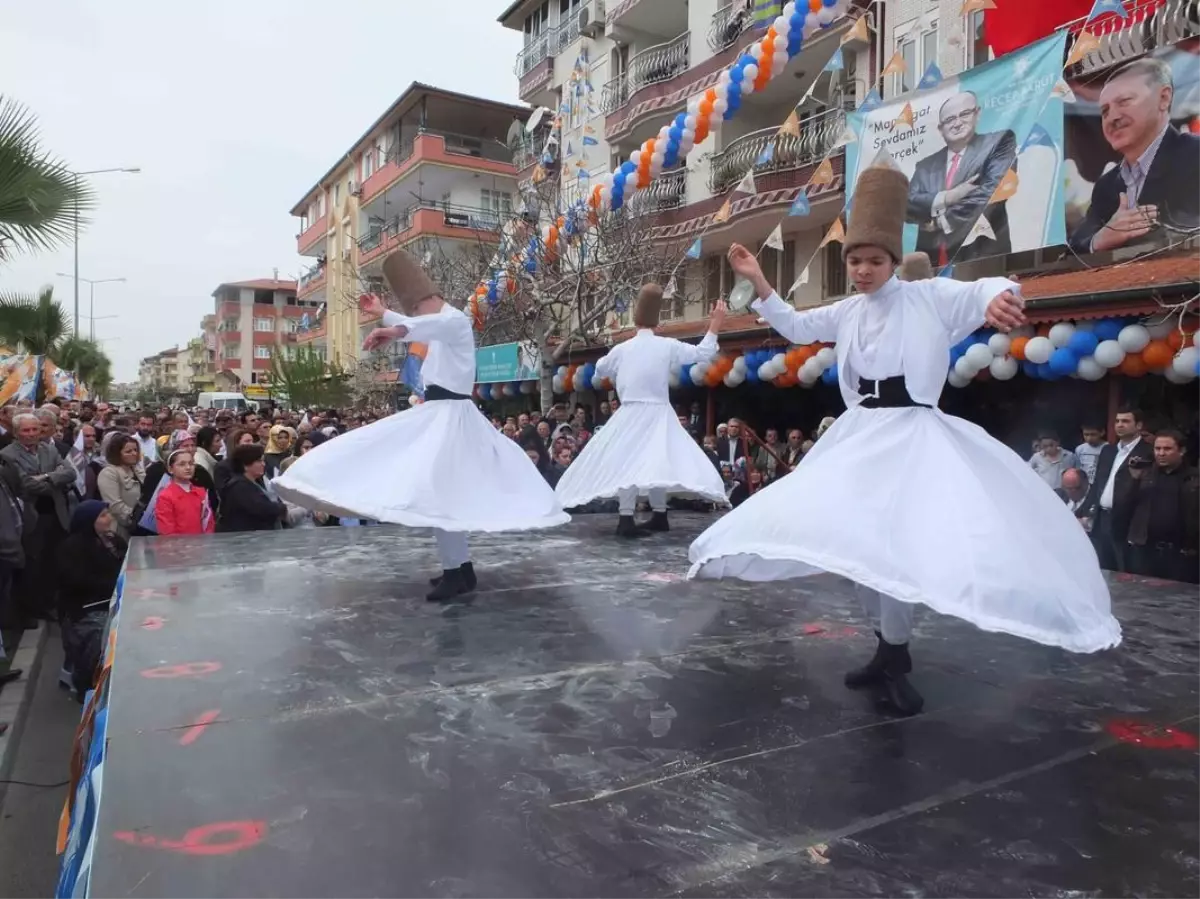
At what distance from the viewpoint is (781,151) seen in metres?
16.2

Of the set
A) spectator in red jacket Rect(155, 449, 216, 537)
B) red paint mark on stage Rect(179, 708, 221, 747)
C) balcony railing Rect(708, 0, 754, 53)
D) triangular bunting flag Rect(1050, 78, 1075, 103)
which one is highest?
balcony railing Rect(708, 0, 754, 53)

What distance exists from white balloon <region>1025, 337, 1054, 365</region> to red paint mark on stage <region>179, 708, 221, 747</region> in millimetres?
8345

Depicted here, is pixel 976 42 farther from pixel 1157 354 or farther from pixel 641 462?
pixel 641 462

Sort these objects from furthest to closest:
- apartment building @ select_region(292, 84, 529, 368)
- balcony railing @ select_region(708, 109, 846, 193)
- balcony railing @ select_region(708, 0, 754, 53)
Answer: apartment building @ select_region(292, 84, 529, 368) → balcony railing @ select_region(708, 0, 754, 53) → balcony railing @ select_region(708, 109, 846, 193)

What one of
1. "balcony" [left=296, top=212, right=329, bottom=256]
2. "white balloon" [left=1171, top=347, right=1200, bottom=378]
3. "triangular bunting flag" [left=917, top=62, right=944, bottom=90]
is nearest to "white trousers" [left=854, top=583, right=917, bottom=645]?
"white balloon" [left=1171, top=347, right=1200, bottom=378]

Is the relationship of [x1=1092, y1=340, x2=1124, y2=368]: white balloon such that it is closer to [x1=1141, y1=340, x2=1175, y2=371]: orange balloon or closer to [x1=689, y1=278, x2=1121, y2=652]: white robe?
[x1=1141, y1=340, x2=1175, y2=371]: orange balloon

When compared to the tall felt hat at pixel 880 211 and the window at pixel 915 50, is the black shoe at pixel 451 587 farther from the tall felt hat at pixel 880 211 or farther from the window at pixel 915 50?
the window at pixel 915 50

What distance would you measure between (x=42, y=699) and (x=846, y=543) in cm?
523

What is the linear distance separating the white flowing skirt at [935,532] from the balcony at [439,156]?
27754mm

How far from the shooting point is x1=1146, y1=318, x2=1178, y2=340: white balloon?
25.9 feet

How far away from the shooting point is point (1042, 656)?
3922 mm

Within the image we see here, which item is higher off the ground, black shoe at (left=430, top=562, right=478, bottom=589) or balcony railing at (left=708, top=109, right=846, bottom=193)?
balcony railing at (left=708, top=109, right=846, bottom=193)

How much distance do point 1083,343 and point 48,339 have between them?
77.3ft

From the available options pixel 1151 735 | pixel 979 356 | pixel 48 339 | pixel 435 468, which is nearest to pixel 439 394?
pixel 435 468
